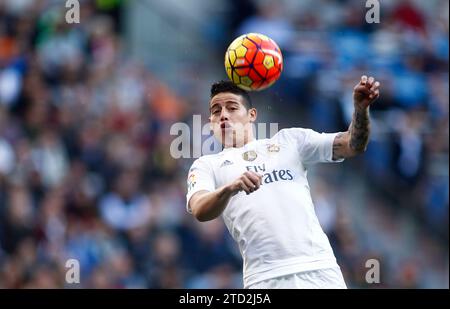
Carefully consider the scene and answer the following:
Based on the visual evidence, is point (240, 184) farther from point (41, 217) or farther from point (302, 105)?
point (302, 105)

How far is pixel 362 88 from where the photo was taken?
738 cm

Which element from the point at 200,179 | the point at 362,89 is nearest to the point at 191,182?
the point at 200,179

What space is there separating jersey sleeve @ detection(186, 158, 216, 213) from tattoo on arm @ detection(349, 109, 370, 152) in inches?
43.3

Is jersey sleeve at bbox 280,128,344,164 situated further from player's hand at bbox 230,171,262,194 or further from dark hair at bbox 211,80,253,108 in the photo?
player's hand at bbox 230,171,262,194

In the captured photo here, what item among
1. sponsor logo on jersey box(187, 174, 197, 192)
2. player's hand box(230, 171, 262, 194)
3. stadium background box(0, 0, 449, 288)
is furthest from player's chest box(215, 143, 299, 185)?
stadium background box(0, 0, 449, 288)

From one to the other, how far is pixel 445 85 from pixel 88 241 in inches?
246

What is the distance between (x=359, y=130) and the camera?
7598mm

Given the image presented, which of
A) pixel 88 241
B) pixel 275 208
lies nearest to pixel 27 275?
pixel 88 241

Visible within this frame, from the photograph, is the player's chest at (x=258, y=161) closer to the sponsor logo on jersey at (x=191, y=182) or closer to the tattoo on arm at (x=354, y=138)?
the sponsor logo on jersey at (x=191, y=182)

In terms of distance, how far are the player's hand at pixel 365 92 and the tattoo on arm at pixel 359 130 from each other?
0.09 meters

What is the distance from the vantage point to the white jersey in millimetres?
7543

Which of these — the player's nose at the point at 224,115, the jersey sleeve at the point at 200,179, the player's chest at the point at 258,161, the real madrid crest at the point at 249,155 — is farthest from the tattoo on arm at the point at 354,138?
the jersey sleeve at the point at 200,179

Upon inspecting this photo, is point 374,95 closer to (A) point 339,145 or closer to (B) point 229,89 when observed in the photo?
(A) point 339,145

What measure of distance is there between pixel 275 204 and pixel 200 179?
0.60 metres
